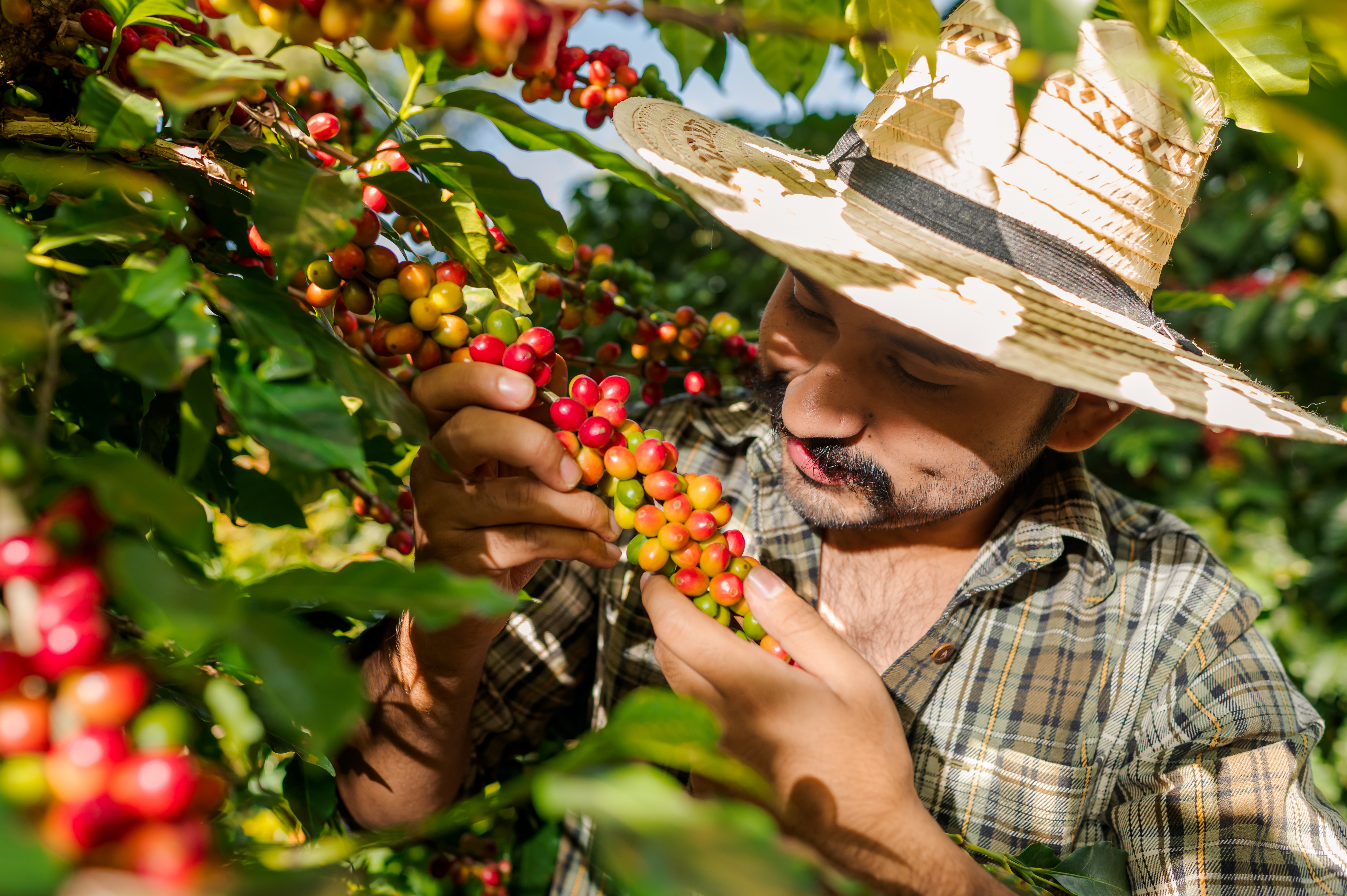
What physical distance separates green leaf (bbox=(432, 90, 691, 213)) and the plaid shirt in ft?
2.28

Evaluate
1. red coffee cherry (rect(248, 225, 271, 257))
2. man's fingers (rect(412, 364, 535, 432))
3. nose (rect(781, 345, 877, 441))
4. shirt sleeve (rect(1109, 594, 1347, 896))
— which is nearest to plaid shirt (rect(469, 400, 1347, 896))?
shirt sleeve (rect(1109, 594, 1347, 896))

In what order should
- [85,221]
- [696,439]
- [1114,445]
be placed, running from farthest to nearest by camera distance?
[1114,445] < [696,439] < [85,221]

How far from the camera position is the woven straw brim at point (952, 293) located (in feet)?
2.54

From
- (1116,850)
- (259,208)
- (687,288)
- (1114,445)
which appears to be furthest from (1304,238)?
(259,208)

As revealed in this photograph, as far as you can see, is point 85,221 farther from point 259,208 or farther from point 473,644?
point 473,644

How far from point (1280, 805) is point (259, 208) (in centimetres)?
147

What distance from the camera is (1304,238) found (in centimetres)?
283

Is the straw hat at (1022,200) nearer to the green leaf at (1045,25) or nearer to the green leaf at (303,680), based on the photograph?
the green leaf at (1045,25)

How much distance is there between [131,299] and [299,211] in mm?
140

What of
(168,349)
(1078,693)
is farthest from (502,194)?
(1078,693)

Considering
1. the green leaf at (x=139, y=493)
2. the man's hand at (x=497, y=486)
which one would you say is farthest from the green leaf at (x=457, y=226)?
the green leaf at (x=139, y=493)

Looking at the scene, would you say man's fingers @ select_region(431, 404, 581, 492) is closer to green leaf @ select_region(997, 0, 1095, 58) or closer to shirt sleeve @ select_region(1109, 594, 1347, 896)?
green leaf @ select_region(997, 0, 1095, 58)

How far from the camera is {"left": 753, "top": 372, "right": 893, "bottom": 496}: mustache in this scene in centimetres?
116

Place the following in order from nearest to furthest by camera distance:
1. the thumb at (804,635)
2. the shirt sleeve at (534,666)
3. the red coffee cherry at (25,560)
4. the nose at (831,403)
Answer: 1. the red coffee cherry at (25,560)
2. the thumb at (804,635)
3. the nose at (831,403)
4. the shirt sleeve at (534,666)
